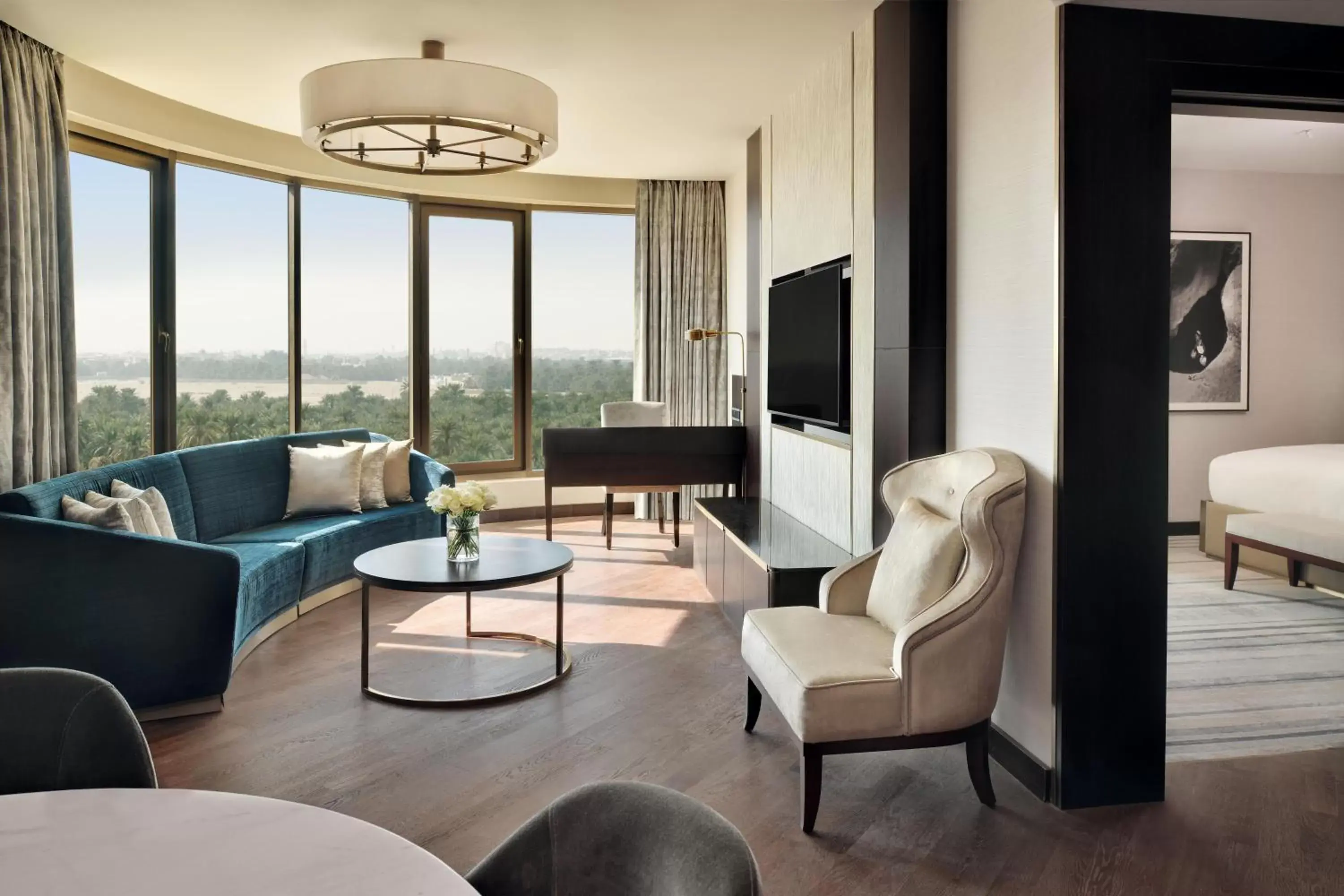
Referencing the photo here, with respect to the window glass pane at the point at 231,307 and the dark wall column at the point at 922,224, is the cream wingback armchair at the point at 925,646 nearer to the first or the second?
the dark wall column at the point at 922,224

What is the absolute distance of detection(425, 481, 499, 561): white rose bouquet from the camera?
392cm

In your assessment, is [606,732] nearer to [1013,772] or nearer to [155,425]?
[1013,772]

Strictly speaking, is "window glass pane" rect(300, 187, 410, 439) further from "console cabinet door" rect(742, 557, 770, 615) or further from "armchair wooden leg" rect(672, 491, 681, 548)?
"console cabinet door" rect(742, 557, 770, 615)

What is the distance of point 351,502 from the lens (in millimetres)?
5441

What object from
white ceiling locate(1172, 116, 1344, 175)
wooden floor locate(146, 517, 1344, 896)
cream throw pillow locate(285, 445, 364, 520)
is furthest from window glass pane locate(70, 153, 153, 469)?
white ceiling locate(1172, 116, 1344, 175)

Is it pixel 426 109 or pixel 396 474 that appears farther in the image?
pixel 396 474

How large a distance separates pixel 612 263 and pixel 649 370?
3.11 feet

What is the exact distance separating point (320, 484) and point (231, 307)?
1.43m

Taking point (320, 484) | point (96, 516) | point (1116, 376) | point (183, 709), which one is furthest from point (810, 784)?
point (320, 484)

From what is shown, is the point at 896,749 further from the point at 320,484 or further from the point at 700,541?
the point at 320,484

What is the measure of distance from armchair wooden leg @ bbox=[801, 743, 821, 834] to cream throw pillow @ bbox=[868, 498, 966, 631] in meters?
0.50

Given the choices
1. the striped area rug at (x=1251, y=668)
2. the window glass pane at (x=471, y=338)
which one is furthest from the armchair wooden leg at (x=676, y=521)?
the striped area rug at (x=1251, y=668)

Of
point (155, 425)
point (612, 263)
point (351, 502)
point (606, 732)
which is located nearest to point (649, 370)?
point (612, 263)

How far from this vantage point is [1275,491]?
5.52 metres
